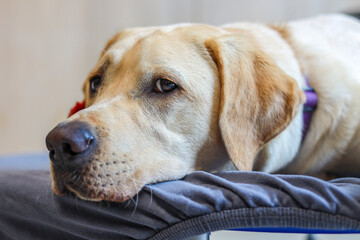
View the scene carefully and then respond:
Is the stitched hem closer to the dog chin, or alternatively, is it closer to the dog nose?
the dog chin

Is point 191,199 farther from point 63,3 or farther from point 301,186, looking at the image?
point 63,3

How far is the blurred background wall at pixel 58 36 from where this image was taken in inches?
172

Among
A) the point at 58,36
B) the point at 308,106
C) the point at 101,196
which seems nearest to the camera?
the point at 101,196

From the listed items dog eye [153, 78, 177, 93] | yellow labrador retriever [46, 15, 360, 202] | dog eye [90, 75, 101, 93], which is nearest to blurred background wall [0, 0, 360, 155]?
yellow labrador retriever [46, 15, 360, 202]

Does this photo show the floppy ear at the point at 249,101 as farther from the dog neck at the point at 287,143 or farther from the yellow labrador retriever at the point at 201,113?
the dog neck at the point at 287,143

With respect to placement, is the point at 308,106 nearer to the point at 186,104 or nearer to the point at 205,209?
the point at 186,104

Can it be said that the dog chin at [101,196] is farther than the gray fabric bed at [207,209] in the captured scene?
Yes

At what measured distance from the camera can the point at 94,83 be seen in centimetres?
186

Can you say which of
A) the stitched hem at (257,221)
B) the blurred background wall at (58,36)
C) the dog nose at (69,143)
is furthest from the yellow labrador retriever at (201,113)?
the blurred background wall at (58,36)

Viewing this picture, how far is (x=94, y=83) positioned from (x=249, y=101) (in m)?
0.68

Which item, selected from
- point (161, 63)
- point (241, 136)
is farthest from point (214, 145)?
point (161, 63)

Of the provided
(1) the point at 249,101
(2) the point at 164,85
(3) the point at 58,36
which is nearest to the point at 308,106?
(1) the point at 249,101

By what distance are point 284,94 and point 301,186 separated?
47 cm

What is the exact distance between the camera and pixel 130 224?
1.26 m
